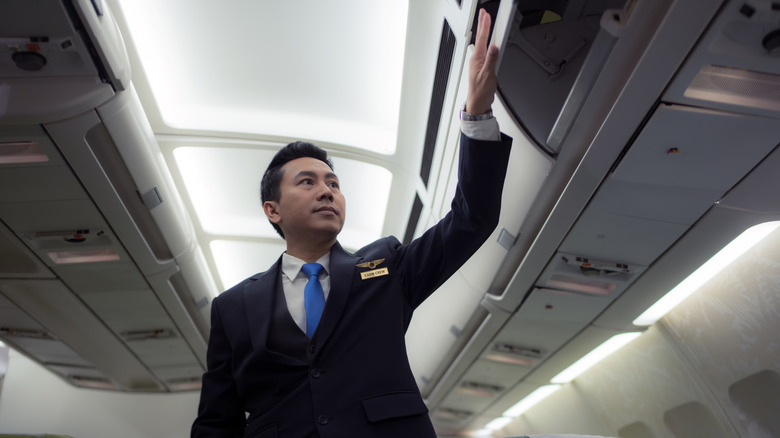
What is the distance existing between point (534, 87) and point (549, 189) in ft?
2.08

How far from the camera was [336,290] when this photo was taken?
69.3 inches

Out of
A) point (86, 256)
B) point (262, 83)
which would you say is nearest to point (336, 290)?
point (262, 83)

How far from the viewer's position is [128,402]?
9617 mm

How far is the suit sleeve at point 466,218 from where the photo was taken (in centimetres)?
170

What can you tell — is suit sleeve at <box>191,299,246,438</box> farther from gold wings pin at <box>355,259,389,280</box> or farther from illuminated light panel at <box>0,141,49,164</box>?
illuminated light panel at <box>0,141,49,164</box>

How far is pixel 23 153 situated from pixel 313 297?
9.11 ft

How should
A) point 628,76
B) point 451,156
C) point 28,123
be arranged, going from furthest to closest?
point 451,156 → point 28,123 → point 628,76

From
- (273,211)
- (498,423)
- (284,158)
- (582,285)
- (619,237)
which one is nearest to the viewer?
(273,211)

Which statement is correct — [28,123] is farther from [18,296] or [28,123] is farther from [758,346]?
[758,346]

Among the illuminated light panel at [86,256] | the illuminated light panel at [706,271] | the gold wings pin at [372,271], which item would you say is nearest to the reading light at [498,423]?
the illuminated light panel at [706,271]

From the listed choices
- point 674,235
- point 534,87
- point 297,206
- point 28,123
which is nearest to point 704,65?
point 534,87

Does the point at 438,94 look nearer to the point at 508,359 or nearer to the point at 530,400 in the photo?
the point at 508,359

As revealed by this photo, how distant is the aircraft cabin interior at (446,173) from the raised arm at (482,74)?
0.07 m

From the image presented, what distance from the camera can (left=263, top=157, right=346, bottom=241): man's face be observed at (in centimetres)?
198
